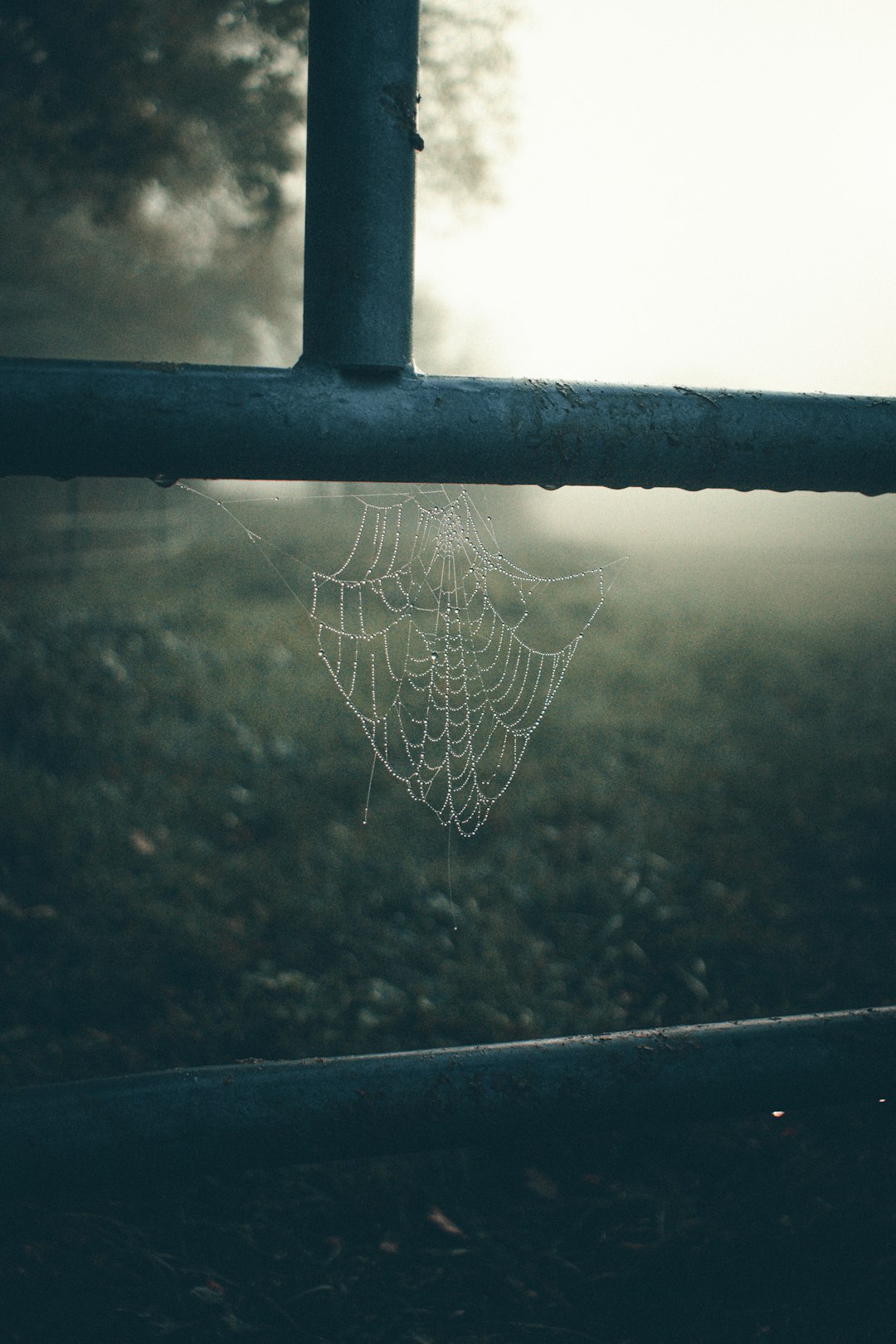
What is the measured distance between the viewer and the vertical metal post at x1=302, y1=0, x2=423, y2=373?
1.08 metres

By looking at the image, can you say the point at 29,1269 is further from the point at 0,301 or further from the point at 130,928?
the point at 0,301

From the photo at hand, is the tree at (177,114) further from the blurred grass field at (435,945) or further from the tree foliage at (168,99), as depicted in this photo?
the blurred grass field at (435,945)

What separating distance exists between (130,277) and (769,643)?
30.0 feet

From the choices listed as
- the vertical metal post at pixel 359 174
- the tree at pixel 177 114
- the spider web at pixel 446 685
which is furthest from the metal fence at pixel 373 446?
the tree at pixel 177 114

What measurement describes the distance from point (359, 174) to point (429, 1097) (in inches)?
48.3

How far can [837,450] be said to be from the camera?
3.89ft

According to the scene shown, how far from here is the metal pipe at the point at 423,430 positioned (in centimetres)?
98

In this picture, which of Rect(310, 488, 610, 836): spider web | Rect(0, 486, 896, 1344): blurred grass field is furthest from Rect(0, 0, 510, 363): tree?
Rect(0, 486, 896, 1344): blurred grass field

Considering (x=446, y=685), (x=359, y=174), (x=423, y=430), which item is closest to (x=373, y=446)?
(x=423, y=430)

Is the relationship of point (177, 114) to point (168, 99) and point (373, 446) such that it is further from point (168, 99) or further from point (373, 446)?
point (373, 446)

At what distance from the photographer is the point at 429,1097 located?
1.25m

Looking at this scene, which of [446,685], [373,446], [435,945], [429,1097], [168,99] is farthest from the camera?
[168,99]

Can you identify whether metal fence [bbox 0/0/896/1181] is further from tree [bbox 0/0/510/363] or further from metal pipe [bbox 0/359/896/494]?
tree [bbox 0/0/510/363]

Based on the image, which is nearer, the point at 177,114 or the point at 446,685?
the point at 446,685
